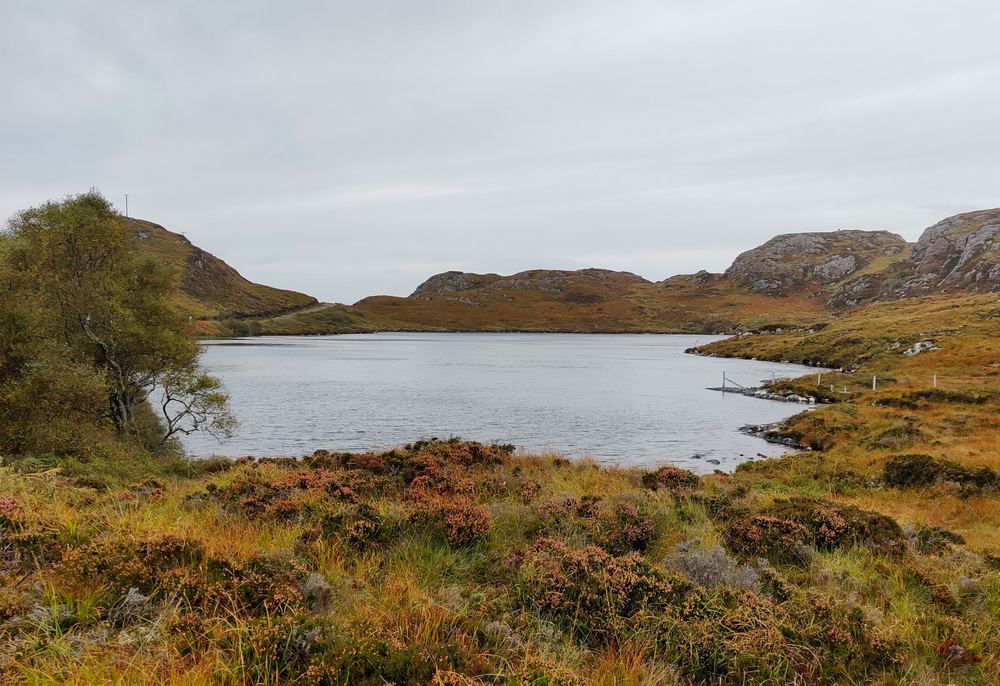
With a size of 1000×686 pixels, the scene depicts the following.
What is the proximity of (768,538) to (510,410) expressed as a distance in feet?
133

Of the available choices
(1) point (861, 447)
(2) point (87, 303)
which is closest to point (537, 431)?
(1) point (861, 447)

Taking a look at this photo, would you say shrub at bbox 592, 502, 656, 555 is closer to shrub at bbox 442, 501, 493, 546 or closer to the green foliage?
shrub at bbox 442, 501, 493, 546

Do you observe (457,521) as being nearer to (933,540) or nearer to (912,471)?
(933,540)

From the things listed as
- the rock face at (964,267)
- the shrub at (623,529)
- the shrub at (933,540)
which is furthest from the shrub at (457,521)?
the rock face at (964,267)

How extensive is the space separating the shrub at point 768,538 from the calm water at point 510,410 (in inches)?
756

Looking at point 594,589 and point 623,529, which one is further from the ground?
point 594,589

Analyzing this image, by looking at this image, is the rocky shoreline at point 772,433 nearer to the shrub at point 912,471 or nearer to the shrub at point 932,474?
the shrub at point 912,471

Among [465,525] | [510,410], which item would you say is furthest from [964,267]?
[465,525]

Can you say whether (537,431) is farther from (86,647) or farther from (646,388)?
(86,647)

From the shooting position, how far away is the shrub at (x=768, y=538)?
29.1 feet

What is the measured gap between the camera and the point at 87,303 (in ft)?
85.0

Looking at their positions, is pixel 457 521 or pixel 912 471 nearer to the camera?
pixel 457 521

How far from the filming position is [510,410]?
162 feet

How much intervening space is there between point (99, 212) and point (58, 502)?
2553 cm
